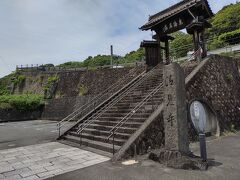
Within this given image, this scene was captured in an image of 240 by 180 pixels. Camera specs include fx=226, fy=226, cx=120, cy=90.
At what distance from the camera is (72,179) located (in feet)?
18.1

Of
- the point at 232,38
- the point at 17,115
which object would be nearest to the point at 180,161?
the point at 17,115

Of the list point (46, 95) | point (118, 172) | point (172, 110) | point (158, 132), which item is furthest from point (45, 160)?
point (46, 95)

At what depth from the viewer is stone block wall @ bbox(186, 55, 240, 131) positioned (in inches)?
390

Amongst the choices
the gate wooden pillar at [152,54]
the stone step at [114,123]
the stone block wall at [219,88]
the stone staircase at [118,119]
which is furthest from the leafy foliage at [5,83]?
the stone block wall at [219,88]

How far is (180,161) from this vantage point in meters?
5.85

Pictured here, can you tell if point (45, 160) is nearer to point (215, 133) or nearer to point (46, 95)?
point (215, 133)

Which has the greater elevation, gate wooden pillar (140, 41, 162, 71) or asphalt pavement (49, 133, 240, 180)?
gate wooden pillar (140, 41, 162, 71)

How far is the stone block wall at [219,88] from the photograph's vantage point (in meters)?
9.91

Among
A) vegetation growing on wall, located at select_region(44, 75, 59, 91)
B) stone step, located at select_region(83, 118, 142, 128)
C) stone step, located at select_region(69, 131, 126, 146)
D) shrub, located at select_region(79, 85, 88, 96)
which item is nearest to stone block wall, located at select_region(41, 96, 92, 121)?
shrub, located at select_region(79, 85, 88, 96)

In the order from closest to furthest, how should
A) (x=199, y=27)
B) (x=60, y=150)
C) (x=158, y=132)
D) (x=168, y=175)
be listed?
(x=168, y=175)
(x=158, y=132)
(x=60, y=150)
(x=199, y=27)

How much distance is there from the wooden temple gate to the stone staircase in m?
2.29

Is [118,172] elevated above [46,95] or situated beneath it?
situated beneath

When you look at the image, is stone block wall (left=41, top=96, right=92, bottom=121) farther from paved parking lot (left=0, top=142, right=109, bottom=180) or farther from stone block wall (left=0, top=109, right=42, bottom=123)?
paved parking lot (left=0, top=142, right=109, bottom=180)

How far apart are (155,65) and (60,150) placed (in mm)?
9016
